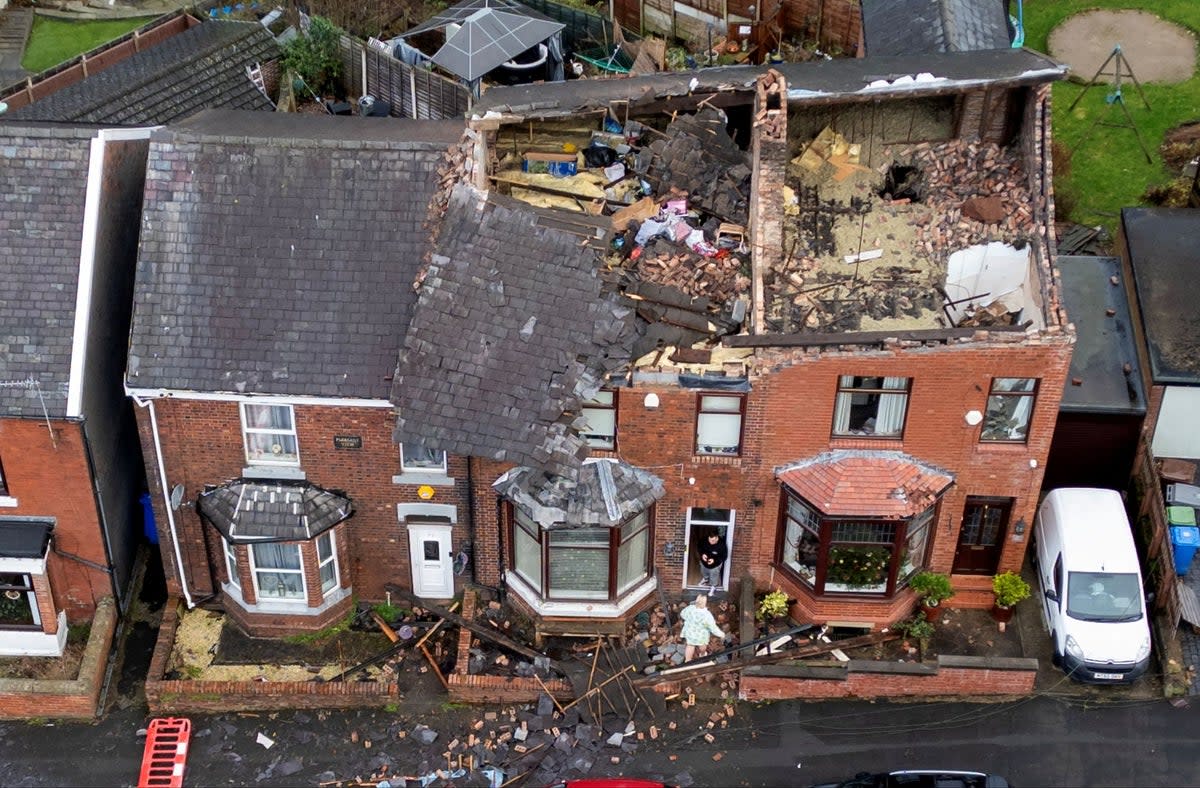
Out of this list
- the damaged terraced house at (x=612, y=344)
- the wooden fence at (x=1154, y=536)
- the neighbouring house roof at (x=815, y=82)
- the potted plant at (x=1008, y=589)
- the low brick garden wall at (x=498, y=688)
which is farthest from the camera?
the wooden fence at (x=1154, y=536)

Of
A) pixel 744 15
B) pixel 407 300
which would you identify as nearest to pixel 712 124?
A: pixel 407 300

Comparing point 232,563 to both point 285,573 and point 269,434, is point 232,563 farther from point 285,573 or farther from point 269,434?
point 269,434

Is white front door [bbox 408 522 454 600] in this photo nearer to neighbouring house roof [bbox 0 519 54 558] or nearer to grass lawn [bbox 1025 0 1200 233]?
neighbouring house roof [bbox 0 519 54 558]

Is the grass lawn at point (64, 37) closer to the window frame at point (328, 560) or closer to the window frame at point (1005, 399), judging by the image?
the window frame at point (328, 560)

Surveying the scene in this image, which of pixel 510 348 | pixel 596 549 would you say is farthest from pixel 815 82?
pixel 596 549

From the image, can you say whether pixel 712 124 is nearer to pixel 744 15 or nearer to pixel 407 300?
pixel 407 300

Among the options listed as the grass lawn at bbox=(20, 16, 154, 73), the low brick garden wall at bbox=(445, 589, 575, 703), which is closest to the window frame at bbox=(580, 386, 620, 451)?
the low brick garden wall at bbox=(445, 589, 575, 703)

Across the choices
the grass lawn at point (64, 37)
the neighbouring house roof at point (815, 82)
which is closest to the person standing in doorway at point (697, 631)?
the neighbouring house roof at point (815, 82)
